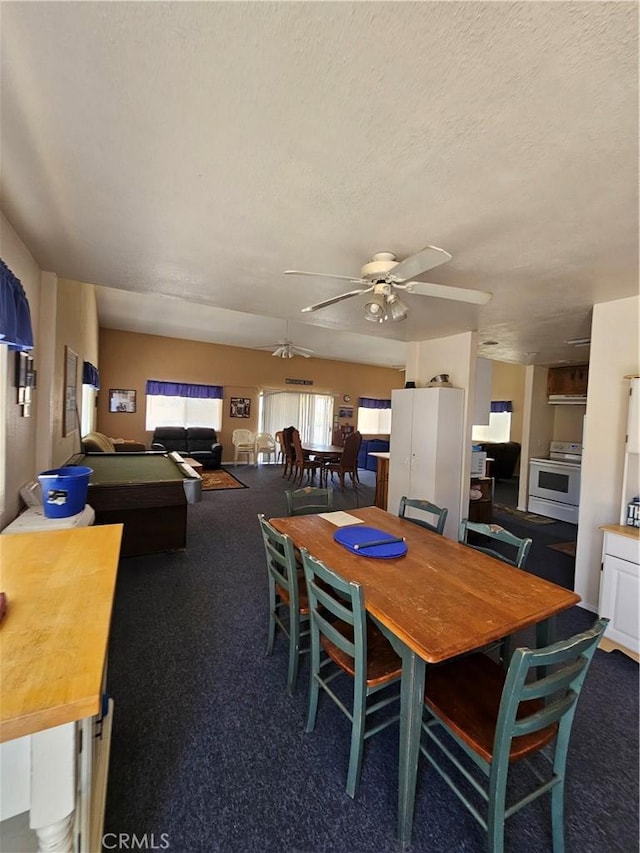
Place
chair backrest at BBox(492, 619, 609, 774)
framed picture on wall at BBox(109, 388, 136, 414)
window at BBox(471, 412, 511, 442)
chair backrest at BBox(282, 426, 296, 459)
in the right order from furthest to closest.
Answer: window at BBox(471, 412, 511, 442)
framed picture on wall at BBox(109, 388, 136, 414)
chair backrest at BBox(282, 426, 296, 459)
chair backrest at BBox(492, 619, 609, 774)

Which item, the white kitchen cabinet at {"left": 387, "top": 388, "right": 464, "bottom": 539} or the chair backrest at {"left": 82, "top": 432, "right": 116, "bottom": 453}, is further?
the chair backrest at {"left": 82, "top": 432, "right": 116, "bottom": 453}

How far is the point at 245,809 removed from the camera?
4.41 ft

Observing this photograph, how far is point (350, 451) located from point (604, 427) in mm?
4204

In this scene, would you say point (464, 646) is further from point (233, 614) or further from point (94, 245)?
point (94, 245)

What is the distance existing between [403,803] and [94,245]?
3.20 m

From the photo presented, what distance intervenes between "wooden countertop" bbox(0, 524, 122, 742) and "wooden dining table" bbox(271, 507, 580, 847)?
91 cm

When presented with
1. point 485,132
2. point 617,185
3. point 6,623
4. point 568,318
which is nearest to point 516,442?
point 568,318

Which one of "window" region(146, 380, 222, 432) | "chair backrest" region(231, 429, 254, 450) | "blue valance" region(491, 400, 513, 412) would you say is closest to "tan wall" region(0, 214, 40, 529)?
"window" region(146, 380, 222, 432)

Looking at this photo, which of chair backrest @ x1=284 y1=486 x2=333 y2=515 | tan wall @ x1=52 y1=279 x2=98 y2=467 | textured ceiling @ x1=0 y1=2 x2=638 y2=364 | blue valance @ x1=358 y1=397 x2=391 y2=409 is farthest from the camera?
blue valance @ x1=358 y1=397 x2=391 y2=409

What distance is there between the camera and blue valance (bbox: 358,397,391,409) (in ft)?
36.0

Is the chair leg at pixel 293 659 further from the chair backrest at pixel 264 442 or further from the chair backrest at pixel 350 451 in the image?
the chair backrest at pixel 264 442

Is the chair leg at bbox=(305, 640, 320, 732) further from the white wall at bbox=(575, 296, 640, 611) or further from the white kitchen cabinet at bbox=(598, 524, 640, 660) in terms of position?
the white wall at bbox=(575, 296, 640, 611)

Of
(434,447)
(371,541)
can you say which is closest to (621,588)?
(371,541)

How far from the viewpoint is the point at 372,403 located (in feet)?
36.6
